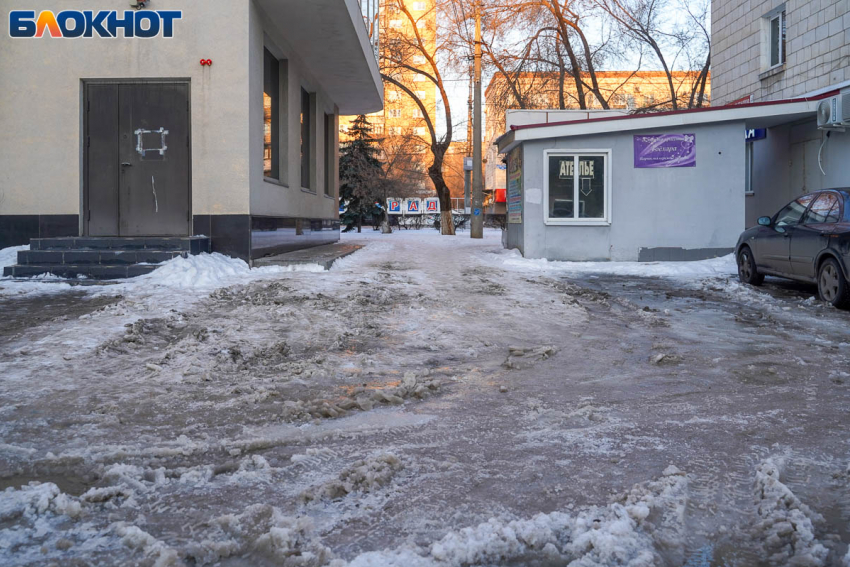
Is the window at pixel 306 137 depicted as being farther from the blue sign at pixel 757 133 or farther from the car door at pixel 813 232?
the car door at pixel 813 232

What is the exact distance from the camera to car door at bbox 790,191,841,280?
8.76 m

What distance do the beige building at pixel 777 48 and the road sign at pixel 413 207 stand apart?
31351mm

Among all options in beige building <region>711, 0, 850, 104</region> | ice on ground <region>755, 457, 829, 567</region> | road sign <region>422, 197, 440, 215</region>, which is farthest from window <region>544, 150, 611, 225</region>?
road sign <region>422, 197, 440, 215</region>

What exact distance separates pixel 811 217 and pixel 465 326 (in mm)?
5310

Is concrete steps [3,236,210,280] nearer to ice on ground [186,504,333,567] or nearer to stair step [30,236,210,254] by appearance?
stair step [30,236,210,254]

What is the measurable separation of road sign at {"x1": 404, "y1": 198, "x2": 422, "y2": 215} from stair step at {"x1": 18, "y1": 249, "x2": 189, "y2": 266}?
40860 millimetres

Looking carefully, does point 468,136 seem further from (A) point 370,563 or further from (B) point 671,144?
(A) point 370,563

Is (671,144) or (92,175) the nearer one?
(92,175)

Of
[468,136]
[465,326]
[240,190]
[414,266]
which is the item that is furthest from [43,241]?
[468,136]

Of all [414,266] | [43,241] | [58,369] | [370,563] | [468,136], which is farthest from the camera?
[468,136]

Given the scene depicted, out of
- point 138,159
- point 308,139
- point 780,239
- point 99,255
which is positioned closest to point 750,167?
point 780,239

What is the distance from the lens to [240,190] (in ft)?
39.3

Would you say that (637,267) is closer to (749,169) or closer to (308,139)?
(749,169)

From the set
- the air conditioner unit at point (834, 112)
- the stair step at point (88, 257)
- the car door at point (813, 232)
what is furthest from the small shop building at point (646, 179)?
the stair step at point (88, 257)
